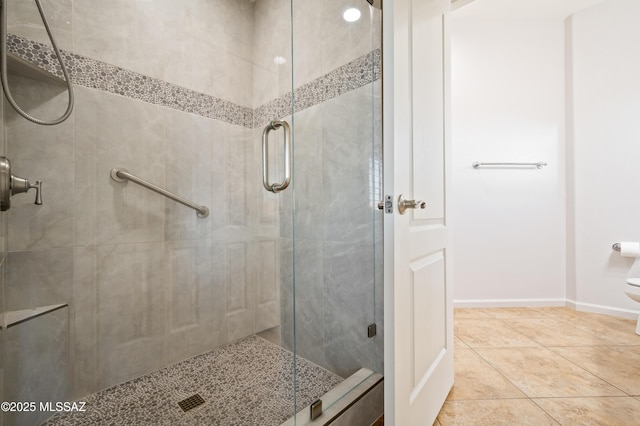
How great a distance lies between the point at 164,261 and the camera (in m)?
1.62

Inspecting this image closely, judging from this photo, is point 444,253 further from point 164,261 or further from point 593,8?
point 593,8

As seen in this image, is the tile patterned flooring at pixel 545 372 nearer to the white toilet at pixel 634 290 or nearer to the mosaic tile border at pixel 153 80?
the white toilet at pixel 634 290

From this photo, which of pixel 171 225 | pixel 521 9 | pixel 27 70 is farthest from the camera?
pixel 521 9

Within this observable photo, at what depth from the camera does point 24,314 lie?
115cm

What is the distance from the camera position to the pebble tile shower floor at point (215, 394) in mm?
1157

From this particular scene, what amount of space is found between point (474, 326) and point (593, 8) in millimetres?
2875

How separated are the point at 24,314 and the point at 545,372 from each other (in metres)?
2.47

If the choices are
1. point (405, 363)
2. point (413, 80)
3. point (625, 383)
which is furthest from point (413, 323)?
point (625, 383)

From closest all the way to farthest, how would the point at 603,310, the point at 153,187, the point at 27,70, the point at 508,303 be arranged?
the point at 27,70, the point at 153,187, the point at 603,310, the point at 508,303

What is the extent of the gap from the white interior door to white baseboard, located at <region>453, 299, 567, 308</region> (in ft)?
4.82

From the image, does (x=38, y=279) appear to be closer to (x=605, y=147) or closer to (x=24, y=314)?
(x=24, y=314)

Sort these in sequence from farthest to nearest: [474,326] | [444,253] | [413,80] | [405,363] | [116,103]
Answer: [474,326] < [116,103] < [444,253] < [413,80] < [405,363]

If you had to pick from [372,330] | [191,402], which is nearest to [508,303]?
[372,330]

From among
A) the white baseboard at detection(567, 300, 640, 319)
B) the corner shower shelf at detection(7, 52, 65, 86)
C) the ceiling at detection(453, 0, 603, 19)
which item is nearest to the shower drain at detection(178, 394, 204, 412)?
the corner shower shelf at detection(7, 52, 65, 86)
